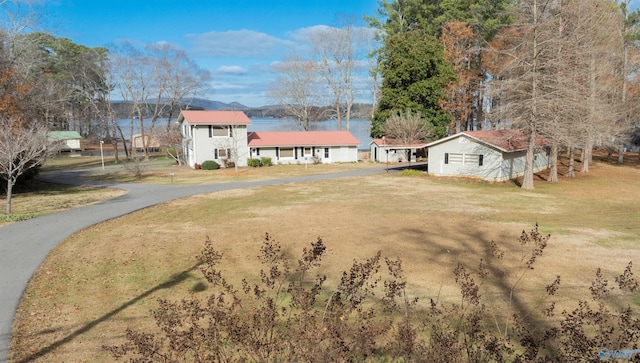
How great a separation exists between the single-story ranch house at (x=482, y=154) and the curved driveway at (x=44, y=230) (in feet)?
53.8

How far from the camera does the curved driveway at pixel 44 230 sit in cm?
986

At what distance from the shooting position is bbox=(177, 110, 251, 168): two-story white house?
43406 millimetres

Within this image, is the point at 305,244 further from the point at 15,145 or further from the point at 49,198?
the point at 49,198

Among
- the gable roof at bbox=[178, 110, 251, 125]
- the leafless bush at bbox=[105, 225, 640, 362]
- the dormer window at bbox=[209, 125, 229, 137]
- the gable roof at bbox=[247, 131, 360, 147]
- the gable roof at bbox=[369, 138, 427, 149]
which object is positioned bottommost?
the leafless bush at bbox=[105, 225, 640, 362]

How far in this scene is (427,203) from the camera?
2302 centimetres

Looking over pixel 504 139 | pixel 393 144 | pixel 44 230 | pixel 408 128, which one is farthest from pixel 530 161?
pixel 44 230

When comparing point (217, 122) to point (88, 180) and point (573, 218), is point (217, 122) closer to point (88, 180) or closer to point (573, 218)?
point (88, 180)

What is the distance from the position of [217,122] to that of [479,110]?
35.2 metres

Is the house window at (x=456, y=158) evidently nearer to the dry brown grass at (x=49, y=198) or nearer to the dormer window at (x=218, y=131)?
the dormer window at (x=218, y=131)

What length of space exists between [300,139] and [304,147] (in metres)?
1.24

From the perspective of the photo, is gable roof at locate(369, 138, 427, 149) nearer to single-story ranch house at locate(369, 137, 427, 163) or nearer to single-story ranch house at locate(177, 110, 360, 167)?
single-story ranch house at locate(369, 137, 427, 163)

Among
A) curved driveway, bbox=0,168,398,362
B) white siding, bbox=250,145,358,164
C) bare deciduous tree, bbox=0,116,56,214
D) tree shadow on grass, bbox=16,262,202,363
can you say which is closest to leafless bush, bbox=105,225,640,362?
tree shadow on grass, bbox=16,262,202,363

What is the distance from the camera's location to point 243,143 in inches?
1795

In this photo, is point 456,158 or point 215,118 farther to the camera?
point 215,118
